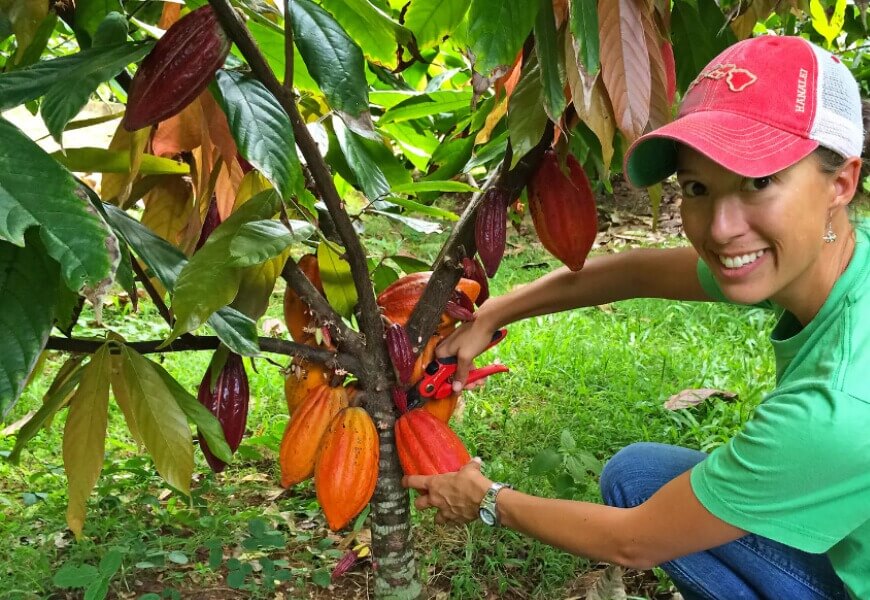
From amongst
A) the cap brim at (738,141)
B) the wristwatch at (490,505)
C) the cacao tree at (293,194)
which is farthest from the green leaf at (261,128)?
the wristwatch at (490,505)

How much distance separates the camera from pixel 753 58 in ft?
3.30

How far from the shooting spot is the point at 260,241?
858 millimetres

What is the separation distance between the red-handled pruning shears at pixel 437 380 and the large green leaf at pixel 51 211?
679 millimetres

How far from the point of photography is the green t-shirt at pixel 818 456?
3.08 ft

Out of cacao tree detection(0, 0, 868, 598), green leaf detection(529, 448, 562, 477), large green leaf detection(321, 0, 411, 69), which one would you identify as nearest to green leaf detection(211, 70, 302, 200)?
cacao tree detection(0, 0, 868, 598)

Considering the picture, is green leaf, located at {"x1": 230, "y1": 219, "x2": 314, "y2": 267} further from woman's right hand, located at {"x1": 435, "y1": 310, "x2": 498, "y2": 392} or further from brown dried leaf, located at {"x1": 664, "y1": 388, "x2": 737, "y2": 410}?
brown dried leaf, located at {"x1": 664, "y1": 388, "x2": 737, "y2": 410}

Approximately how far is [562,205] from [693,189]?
20cm

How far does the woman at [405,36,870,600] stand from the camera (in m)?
0.94

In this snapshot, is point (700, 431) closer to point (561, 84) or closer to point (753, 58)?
point (753, 58)

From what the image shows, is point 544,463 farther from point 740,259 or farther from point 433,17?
point 433,17

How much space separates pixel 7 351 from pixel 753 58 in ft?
3.03

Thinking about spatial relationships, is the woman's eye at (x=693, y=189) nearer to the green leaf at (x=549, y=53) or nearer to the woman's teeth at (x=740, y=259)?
the woman's teeth at (x=740, y=259)

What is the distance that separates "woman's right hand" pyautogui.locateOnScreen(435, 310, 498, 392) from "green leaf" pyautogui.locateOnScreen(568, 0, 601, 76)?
2.02 feet

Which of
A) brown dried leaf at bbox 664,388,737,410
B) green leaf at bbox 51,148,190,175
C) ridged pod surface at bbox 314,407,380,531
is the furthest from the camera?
brown dried leaf at bbox 664,388,737,410
